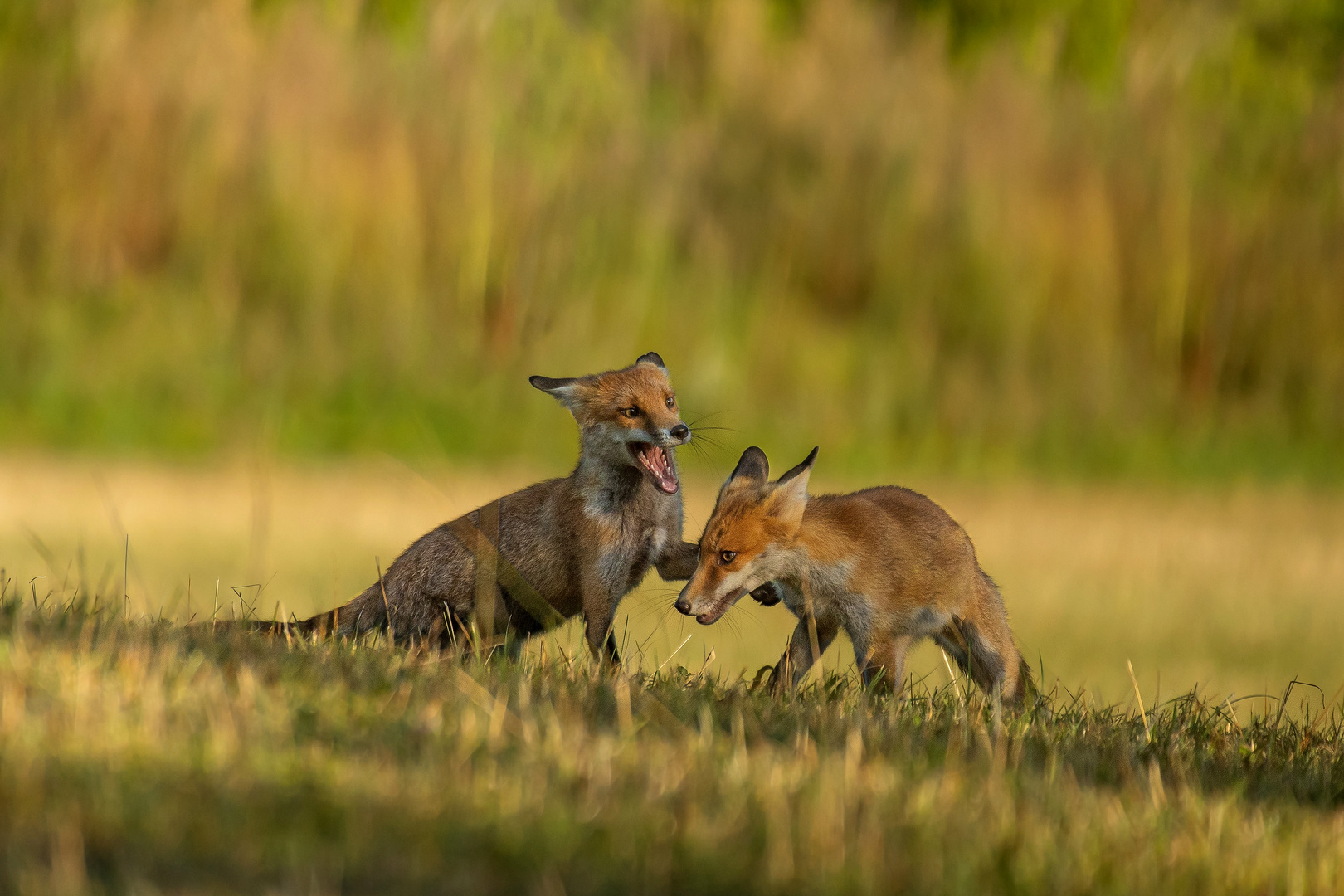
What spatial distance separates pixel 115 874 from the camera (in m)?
2.54

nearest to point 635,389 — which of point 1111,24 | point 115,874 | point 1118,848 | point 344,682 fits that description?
point 344,682

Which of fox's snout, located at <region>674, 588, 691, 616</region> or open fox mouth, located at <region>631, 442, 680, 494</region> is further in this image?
open fox mouth, located at <region>631, 442, 680, 494</region>

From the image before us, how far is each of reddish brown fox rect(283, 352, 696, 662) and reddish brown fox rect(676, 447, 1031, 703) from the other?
35cm

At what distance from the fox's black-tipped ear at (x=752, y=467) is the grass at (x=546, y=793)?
1.32 meters

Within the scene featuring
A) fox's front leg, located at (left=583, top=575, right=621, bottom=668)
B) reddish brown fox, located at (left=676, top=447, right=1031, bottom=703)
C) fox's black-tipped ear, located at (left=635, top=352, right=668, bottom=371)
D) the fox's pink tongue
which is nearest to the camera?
reddish brown fox, located at (left=676, top=447, right=1031, bottom=703)

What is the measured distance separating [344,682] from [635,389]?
211 centimetres

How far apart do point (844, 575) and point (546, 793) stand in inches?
97.5

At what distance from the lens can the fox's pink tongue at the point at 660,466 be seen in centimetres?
557

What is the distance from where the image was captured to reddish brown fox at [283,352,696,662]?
5492mm

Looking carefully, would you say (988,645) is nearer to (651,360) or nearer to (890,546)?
(890,546)

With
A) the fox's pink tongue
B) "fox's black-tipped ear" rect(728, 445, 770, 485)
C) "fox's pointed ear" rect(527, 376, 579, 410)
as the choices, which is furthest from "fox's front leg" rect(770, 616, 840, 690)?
"fox's pointed ear" rect(527, 376, 579, 410)

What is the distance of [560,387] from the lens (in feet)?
18.7

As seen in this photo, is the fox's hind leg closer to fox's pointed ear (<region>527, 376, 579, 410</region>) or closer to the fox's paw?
the fox's paw

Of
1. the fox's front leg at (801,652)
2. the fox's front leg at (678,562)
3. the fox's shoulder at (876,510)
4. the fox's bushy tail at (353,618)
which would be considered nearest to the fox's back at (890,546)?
the fox's shoulder at (876,510)
